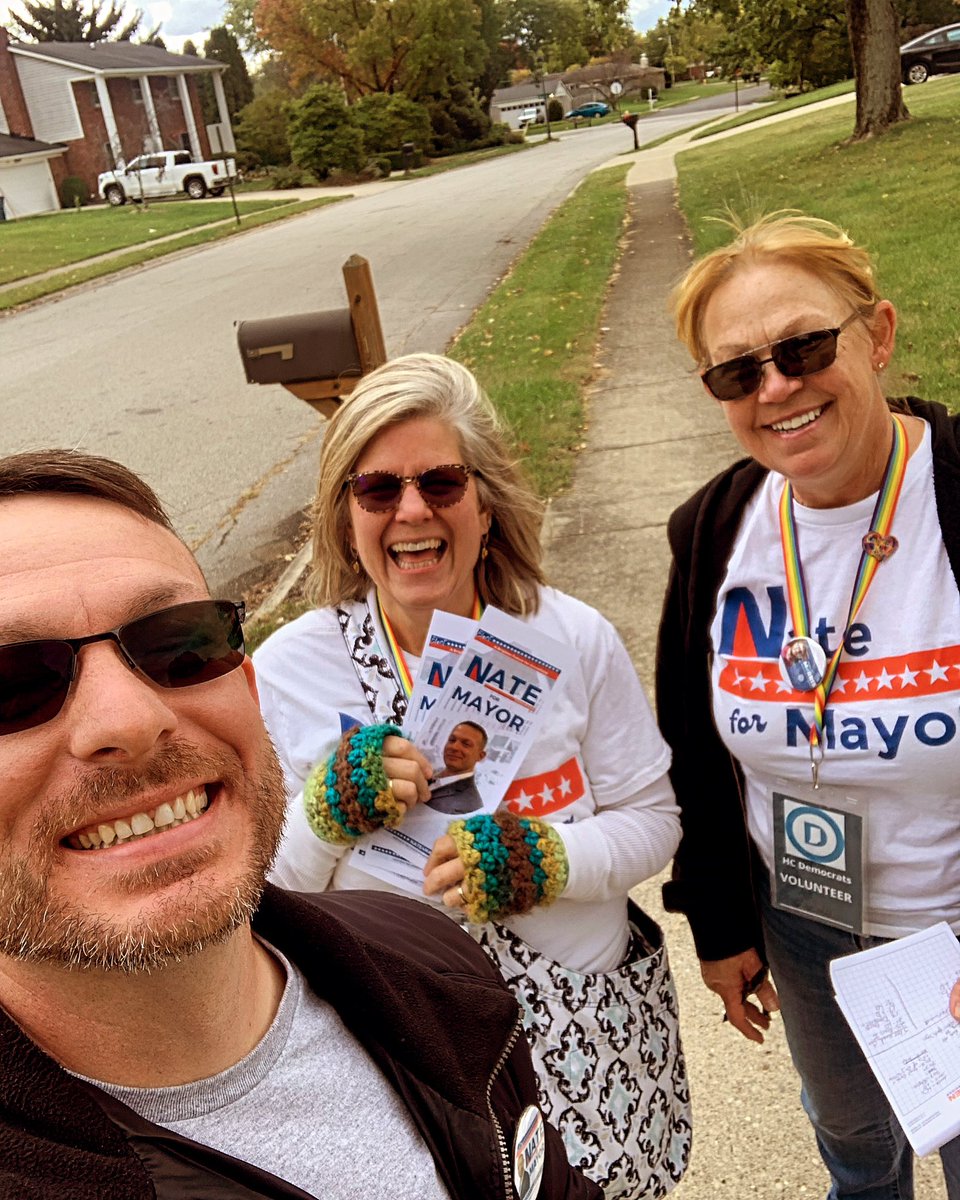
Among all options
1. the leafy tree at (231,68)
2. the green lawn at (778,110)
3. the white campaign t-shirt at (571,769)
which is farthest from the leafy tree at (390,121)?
the white campaign t-shirt at (571,769)

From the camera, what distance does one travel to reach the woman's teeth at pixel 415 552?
231 centimetres

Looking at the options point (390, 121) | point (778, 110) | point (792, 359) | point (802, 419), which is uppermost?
point (390, 121)

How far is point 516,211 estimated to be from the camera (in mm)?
23812

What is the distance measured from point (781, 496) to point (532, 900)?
0.97 metres

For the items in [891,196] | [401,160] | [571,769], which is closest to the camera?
[571,769]

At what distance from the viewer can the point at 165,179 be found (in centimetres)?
4469

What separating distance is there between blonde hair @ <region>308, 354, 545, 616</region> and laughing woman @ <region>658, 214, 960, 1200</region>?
0.36m

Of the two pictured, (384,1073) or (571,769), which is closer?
(384,1073)

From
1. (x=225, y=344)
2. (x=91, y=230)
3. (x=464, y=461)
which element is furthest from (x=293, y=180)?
(x=464, y=461)

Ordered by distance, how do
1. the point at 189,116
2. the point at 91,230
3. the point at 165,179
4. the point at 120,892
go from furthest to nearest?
the point at 189,116 < the point at 165,179 < the point at 91,230 < the point at 120,892

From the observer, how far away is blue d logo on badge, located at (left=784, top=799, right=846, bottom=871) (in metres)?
2.10

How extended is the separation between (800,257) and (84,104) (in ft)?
197

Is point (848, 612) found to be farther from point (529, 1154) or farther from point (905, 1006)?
point (529, 1154)

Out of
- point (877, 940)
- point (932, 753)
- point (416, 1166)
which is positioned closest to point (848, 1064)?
point (877, 940)
